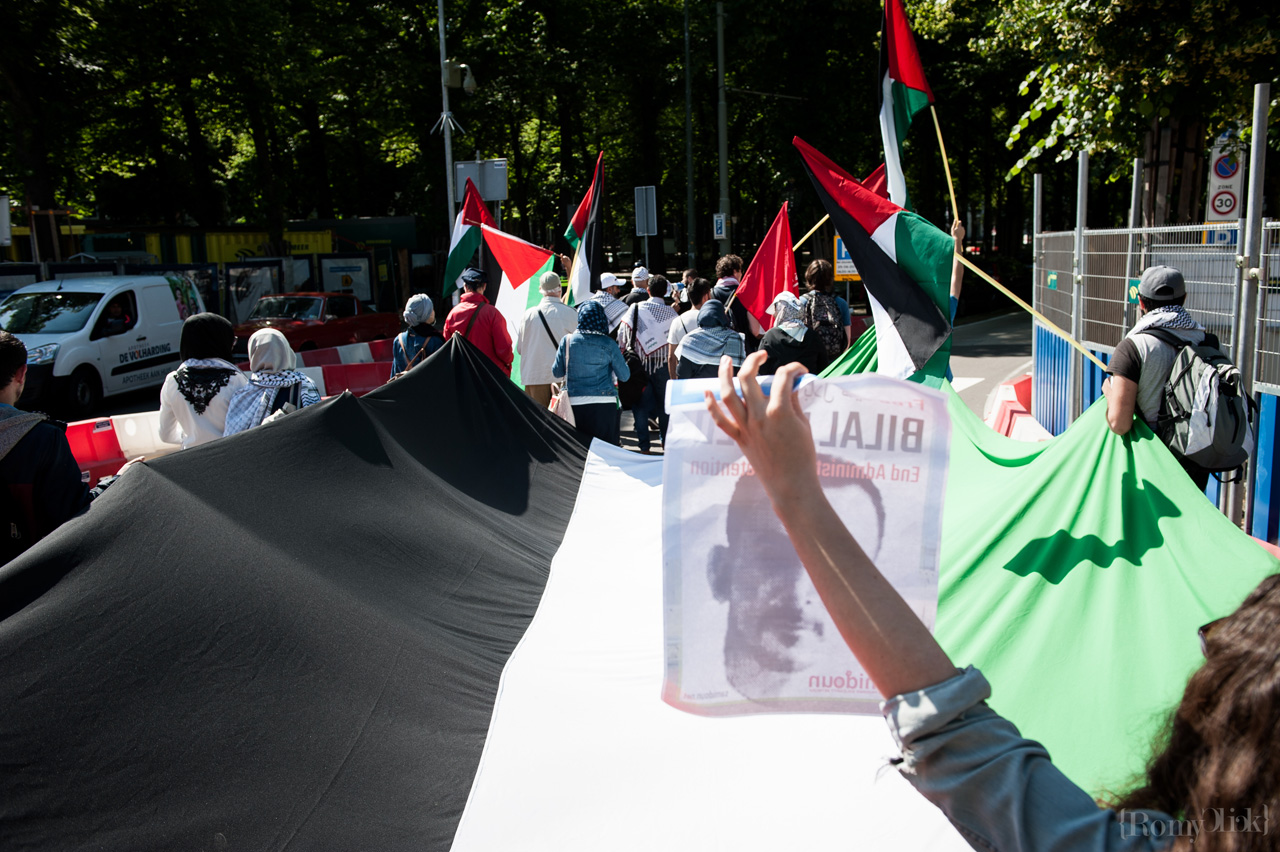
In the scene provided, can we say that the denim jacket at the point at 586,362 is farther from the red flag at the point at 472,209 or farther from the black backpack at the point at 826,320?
the red flag at the point at 472,209

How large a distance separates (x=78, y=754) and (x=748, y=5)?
96.9ft

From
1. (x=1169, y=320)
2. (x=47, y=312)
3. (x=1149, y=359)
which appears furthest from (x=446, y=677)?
(x=47, y=312)

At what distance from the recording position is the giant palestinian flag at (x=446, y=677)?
272 centimetres

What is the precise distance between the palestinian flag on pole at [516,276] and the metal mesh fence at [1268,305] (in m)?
5.55

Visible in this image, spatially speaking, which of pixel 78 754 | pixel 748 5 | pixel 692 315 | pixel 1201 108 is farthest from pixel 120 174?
pixel 78 754

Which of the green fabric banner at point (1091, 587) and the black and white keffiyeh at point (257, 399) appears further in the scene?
the black and white keffiyeh at point (257, 399)

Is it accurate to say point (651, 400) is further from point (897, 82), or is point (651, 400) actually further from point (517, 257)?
point (897, 82)

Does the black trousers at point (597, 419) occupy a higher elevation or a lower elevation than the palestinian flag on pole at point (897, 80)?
lower

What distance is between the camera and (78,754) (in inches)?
103

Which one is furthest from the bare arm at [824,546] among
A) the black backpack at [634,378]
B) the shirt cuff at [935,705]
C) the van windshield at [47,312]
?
the van windshield at [47,312]

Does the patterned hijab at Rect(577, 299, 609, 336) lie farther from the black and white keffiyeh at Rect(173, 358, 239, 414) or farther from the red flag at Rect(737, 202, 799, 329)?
the black and white keffiyeh at Rect(173, 358, 239, 414)

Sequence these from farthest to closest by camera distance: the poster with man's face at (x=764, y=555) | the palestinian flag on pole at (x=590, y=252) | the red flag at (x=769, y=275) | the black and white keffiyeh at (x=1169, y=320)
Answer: the red flag at (x=769, y=275) → the palestinian flag on pole at (x=590, y=252) → the black and white keffiyeh at (x=1169, y=320) → the poster with man's face at (x=764, y=555)

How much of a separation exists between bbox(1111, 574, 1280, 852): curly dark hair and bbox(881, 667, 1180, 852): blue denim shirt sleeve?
2.3 inches

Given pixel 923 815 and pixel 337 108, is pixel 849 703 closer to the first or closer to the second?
pixel 923 815
